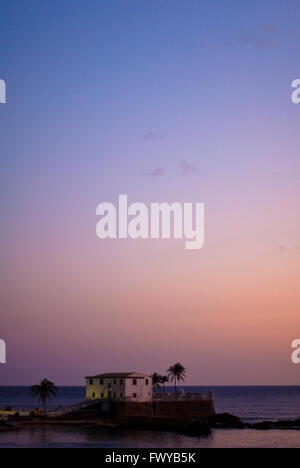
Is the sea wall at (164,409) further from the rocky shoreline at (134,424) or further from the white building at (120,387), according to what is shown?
the rocky shoreline at (134,424)

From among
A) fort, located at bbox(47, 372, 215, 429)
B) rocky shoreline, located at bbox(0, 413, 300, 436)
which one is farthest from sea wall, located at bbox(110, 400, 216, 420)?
rocky shoreline, located at bbox(0, 413, 300, 436)

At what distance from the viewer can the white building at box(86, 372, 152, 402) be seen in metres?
125

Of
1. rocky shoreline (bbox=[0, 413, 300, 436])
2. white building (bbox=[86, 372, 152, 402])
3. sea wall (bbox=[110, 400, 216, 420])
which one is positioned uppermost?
white building (bbox=[86, 372, 152, 402])

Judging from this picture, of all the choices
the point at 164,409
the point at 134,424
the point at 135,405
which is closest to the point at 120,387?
the point at 135,405

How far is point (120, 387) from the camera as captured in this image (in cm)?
12500

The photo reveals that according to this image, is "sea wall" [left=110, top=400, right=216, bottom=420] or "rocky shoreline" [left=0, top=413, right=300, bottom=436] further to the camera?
"sea wall" [left=110, top=400, right=216, bottom=420]

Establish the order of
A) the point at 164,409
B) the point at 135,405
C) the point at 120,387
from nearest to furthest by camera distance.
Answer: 1. the point at 135,405
2. the point at 164,409
3. the point at 120,387

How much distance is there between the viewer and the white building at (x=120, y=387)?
125m

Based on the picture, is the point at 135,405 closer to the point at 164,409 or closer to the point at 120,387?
A: the point at 120,387

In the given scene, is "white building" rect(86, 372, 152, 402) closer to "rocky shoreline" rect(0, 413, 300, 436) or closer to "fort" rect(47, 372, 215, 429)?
"fort" rect(47, 372, 215, 429)

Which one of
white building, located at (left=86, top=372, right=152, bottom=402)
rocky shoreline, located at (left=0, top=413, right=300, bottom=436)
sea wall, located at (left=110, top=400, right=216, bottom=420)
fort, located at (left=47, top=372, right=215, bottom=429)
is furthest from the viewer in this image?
white building, located at (left=86, top=372, right=152, bottom=402)
